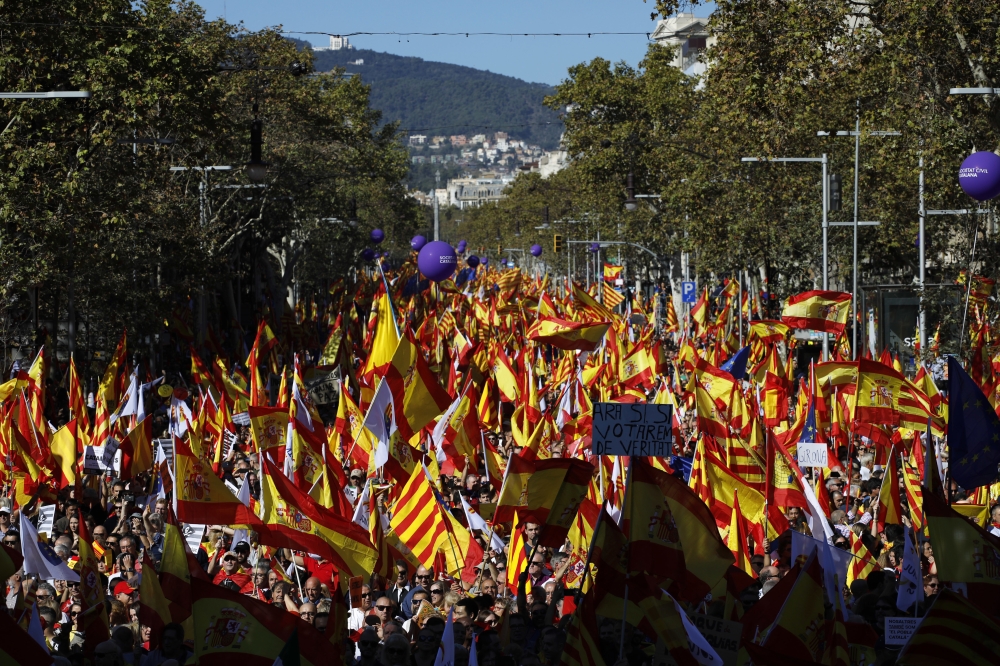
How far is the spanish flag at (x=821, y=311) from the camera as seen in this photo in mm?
20156

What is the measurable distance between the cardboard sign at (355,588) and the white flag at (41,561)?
1.79 m

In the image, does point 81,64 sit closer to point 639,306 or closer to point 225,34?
point 225,34

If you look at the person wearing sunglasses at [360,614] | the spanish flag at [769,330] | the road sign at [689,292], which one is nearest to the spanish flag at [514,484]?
the person wearing sunglasses at [360,614]

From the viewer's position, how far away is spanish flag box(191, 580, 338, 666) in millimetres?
7383

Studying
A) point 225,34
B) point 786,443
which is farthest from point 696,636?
point 225,34

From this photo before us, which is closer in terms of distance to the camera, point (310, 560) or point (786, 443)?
point (310, 560)

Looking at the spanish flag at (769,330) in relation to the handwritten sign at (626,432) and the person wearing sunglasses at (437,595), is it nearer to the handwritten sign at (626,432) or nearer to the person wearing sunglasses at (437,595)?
the handwritten sign at (626,432)

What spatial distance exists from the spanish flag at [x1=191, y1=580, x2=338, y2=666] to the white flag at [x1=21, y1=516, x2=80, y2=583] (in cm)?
290

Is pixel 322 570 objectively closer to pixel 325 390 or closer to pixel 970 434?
pixel 970 434

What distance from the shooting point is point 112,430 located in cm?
1722

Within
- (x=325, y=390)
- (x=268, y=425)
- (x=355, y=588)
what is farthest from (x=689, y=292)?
(x=355, y=588)

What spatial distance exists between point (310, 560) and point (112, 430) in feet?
21.8

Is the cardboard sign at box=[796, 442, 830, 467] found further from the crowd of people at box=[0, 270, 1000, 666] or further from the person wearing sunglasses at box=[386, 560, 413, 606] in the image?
the person wearing sunglasses at box=[386, 560, 413, 606]

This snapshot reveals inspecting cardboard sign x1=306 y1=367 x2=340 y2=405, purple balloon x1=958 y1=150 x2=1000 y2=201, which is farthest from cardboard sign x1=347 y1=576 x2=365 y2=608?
cardboard sign x1=306 y1=367 x2=340 y2=405
